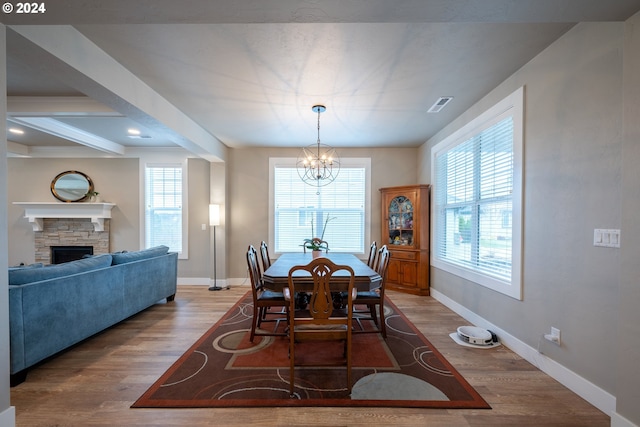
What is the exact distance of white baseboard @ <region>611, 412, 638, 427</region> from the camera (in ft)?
4.81

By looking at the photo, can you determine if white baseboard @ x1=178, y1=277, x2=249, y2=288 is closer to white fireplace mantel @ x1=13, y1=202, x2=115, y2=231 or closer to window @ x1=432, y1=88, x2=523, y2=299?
white fireplace mantel @ x1=13, y1=202, x2=115, y2=231

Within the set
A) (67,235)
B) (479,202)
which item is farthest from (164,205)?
(479,202)

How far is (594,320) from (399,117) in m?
2.84

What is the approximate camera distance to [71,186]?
17.4 feet

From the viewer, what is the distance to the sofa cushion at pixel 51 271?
2.21m

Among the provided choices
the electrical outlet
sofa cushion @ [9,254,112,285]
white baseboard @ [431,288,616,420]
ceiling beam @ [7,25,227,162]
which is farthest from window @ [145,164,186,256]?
the electrical outlet

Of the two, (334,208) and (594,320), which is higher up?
(334,208)

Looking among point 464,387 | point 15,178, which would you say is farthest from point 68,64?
point 15,178

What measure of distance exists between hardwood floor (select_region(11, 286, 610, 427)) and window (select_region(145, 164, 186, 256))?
8.27 ft

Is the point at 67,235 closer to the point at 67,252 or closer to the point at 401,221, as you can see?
the point at 67,252

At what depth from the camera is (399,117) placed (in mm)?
3682

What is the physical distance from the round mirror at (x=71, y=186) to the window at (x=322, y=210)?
3.66 meters

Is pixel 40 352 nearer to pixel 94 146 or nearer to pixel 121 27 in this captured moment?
pixel 121 27

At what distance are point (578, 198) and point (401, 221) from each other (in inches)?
114
